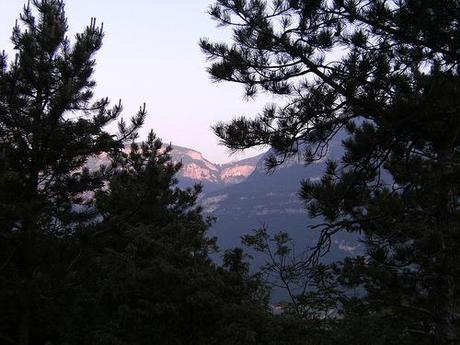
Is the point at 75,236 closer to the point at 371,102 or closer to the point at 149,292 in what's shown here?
the point at 149,292

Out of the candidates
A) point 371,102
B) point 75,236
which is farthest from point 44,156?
point 371,102

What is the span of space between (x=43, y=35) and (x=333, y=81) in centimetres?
642

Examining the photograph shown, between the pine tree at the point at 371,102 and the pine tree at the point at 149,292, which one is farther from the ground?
the pine tree at the point at 371,102

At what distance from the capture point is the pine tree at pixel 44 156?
872 centimetres

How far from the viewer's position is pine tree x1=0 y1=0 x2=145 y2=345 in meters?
8.72

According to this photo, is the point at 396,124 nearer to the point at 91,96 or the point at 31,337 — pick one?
the point at 91,96

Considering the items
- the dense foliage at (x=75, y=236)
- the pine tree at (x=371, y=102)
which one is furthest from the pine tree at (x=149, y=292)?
the pine tree at (x=371, y=102)

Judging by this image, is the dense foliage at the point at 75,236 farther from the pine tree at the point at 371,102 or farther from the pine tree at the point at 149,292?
the pine tree at the point at 371,102

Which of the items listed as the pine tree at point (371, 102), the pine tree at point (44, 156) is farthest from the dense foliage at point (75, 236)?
the pine tree at point (371, 102)

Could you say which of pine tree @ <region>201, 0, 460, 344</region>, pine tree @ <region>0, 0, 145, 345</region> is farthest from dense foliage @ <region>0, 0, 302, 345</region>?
pine tree @ <region>201, 0, 460, 344</region>

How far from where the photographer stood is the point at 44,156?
923 cm

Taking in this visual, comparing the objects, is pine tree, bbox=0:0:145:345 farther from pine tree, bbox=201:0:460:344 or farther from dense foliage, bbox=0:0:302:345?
pine tree, bbox=201:0:460:344

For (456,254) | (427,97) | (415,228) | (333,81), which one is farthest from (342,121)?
(456,254)

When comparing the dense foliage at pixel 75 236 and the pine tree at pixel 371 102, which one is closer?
the pine tree at pixel 371 102
